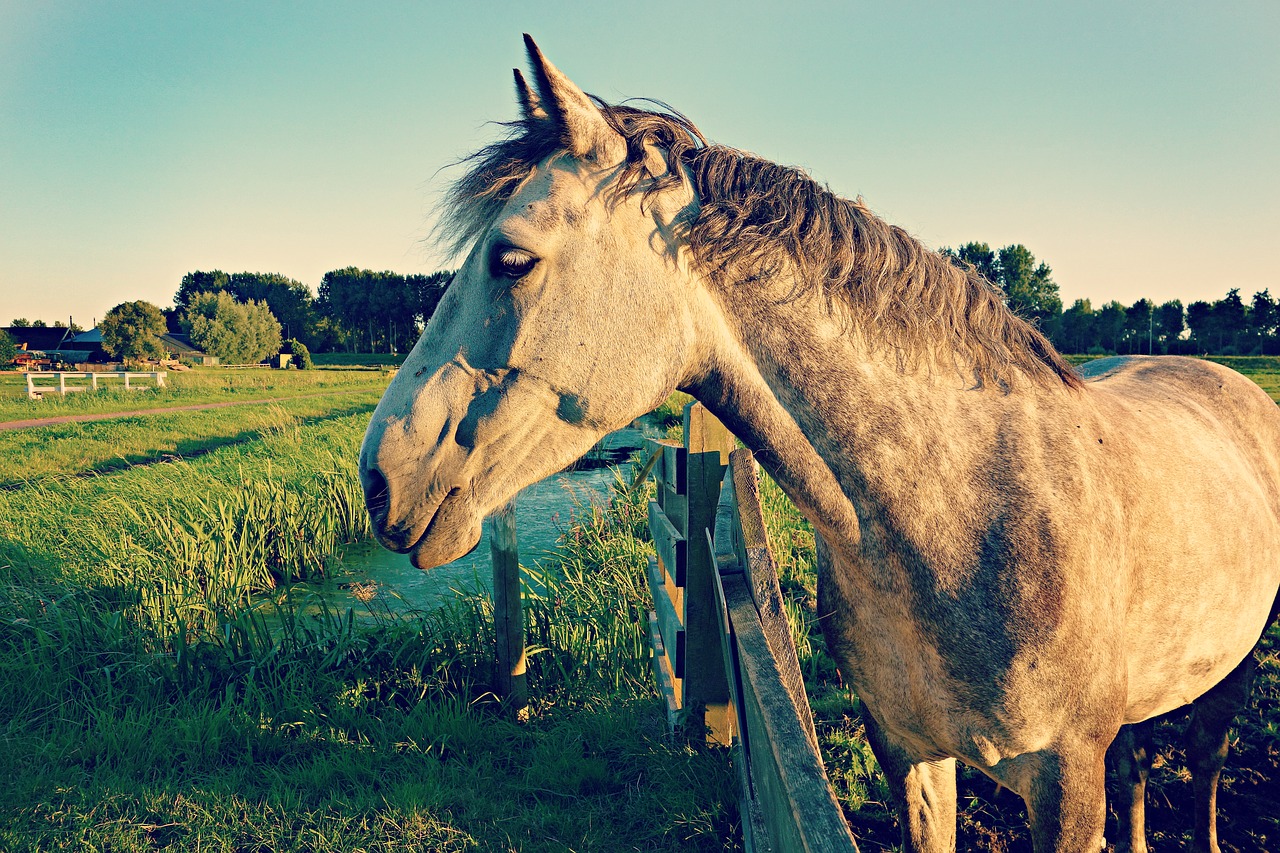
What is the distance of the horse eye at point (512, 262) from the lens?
1.50m

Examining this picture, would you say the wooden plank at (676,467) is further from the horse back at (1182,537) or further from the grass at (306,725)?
the horse back at (1182,537)

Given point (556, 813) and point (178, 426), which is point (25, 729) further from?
point (178, 426)

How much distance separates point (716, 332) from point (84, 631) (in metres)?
4.85

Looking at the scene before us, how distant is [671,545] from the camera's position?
3318mm

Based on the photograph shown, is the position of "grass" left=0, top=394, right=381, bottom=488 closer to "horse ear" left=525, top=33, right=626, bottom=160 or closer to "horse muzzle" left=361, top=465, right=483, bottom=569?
"horse muzzle" left=361, top=465, right=483, bottom=569

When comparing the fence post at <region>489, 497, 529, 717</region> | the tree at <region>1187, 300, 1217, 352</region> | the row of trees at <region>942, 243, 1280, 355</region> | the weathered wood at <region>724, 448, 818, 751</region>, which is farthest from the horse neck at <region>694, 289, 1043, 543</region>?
the tree at <region>1187, 300, 1217, 352</region>

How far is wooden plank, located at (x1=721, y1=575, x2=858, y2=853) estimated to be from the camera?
3.59 feet

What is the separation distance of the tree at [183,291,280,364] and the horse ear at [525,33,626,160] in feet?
274

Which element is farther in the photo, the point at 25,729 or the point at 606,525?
the point at 606,525

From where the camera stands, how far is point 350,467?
30.1ft

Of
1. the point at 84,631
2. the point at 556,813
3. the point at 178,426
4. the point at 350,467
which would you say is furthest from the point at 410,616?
the point at 178,426

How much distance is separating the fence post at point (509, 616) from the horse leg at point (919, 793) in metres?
2.20

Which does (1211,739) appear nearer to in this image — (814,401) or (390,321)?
(814,401)

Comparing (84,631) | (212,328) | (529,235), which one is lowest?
(84,631)
